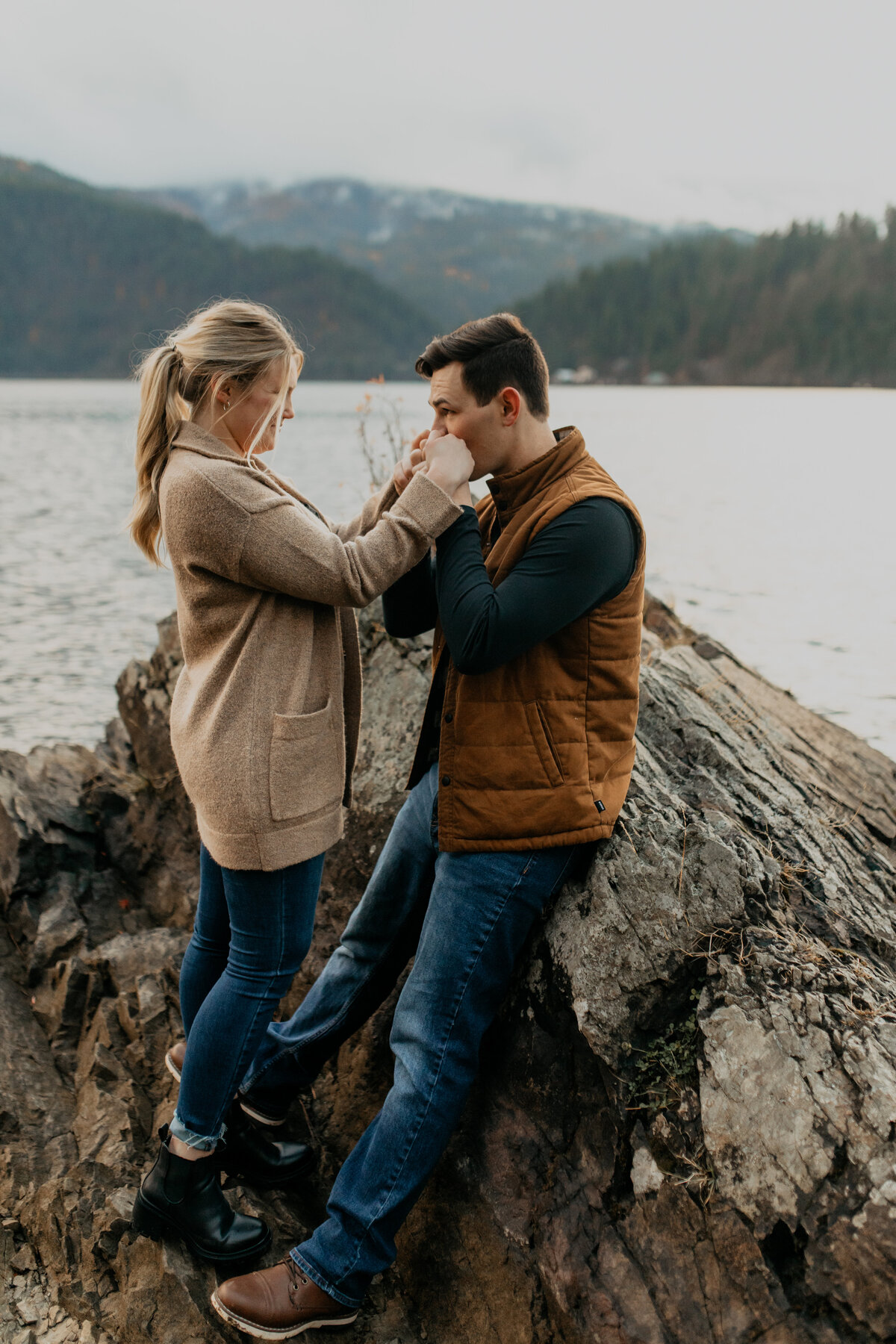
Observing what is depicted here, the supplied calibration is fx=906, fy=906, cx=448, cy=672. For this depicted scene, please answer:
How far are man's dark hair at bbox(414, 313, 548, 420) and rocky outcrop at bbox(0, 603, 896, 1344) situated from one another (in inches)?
61.2

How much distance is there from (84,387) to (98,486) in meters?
107

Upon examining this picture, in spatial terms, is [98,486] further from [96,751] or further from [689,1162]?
[689,1162]

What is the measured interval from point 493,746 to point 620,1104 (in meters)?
1.20

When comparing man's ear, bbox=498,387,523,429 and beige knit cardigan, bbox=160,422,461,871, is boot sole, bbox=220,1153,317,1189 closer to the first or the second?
beige knit cardigan, bbox=160,422,461,871

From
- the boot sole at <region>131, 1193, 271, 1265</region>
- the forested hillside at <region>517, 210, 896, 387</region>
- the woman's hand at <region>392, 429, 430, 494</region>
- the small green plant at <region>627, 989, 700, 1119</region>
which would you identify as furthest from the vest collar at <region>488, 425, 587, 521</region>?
the forested hillside at <region>517, 210, 896, 387</region>

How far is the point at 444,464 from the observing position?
2.96 metres

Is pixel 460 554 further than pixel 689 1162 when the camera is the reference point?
Yes

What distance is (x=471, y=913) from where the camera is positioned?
2906 millimetres

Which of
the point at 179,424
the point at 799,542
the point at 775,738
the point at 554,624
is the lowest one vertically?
the point at 799,542

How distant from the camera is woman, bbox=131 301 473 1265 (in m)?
2.71

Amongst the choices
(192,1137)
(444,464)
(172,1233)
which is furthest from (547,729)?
(172,1233)

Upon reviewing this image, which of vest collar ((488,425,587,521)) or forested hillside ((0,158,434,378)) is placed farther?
forested hillside ((0,158,434,378))

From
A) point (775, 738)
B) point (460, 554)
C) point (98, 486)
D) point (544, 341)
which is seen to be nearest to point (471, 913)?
point (460, 554)

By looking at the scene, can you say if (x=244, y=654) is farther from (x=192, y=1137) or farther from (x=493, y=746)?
(x=192, y=1137)
